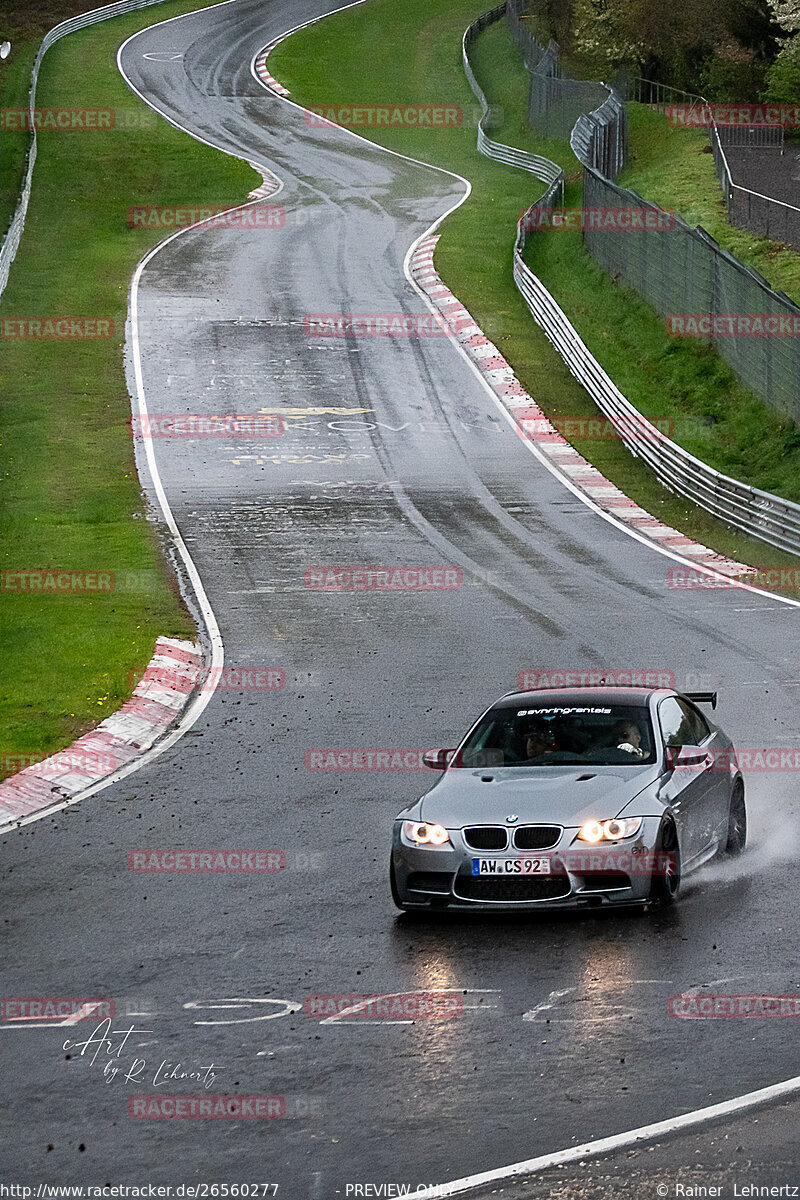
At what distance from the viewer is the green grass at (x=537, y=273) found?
28484 millimetres

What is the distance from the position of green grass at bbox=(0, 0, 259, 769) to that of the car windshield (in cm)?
534

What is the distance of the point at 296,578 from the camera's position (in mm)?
22672

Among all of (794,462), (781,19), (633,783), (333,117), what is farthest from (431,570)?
(333,117)

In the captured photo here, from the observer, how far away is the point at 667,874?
33.1ft
